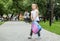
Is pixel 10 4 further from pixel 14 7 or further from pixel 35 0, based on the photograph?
pixel 35 0

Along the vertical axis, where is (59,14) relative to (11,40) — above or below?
below

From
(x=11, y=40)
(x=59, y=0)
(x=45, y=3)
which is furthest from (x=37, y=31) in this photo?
(x=59, y=0)

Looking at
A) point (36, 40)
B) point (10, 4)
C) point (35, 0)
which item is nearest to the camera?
point (36, 40)

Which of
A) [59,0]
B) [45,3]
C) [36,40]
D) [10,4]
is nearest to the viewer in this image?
[36,40]

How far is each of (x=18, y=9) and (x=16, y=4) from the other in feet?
7.44

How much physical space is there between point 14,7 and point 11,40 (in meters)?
75.3

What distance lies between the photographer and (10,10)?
3553 inches

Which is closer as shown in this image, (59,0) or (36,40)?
(36,40)

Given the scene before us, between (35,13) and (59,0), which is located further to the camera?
(59,0)

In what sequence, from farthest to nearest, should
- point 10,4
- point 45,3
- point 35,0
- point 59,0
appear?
1. point 10,4
2. point 59,0
3. point 45,3
4. point 35,0

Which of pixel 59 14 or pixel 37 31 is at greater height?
pixel 37 31

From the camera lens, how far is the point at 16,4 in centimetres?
8719

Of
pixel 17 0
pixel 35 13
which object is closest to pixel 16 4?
pixel 17 0

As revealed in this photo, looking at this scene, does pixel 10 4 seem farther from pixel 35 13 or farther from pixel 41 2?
pixel 35 13
